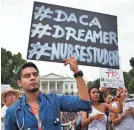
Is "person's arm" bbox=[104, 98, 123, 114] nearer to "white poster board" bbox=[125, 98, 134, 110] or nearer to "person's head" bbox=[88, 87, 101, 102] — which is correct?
"white poster board" bbox=[125, 98, 134, 110]

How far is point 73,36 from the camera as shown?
6.53 metres

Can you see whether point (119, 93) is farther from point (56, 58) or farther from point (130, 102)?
point (56, 58)

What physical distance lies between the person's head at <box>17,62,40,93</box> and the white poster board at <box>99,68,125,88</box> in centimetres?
523

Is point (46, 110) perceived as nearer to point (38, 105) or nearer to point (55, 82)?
point (38, 105)

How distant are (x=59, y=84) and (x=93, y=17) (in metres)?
106

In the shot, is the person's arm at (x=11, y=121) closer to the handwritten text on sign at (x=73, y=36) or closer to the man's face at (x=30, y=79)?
the man's face at (x=30, y=79)

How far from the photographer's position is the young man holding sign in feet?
10.2

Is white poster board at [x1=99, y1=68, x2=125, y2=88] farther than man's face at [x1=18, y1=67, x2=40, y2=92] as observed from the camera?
Yes

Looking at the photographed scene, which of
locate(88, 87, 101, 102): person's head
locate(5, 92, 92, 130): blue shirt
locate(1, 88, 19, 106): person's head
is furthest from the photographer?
Answer: locate(1, 88, 19, 106): person's head

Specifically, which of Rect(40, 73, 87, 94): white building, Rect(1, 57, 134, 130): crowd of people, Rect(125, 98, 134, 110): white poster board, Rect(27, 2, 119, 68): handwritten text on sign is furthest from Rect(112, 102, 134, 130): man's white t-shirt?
Rect(40, 73, 87, 94): white building

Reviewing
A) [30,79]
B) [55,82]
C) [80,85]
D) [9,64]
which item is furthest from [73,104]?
[55,82]

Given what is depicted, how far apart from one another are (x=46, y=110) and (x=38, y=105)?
9 cm

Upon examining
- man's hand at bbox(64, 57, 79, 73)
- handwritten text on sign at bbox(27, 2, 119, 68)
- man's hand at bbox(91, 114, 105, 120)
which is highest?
handwritten text on sign at bbox(27, 2, 119, 68)

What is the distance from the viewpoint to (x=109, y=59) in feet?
22.5
